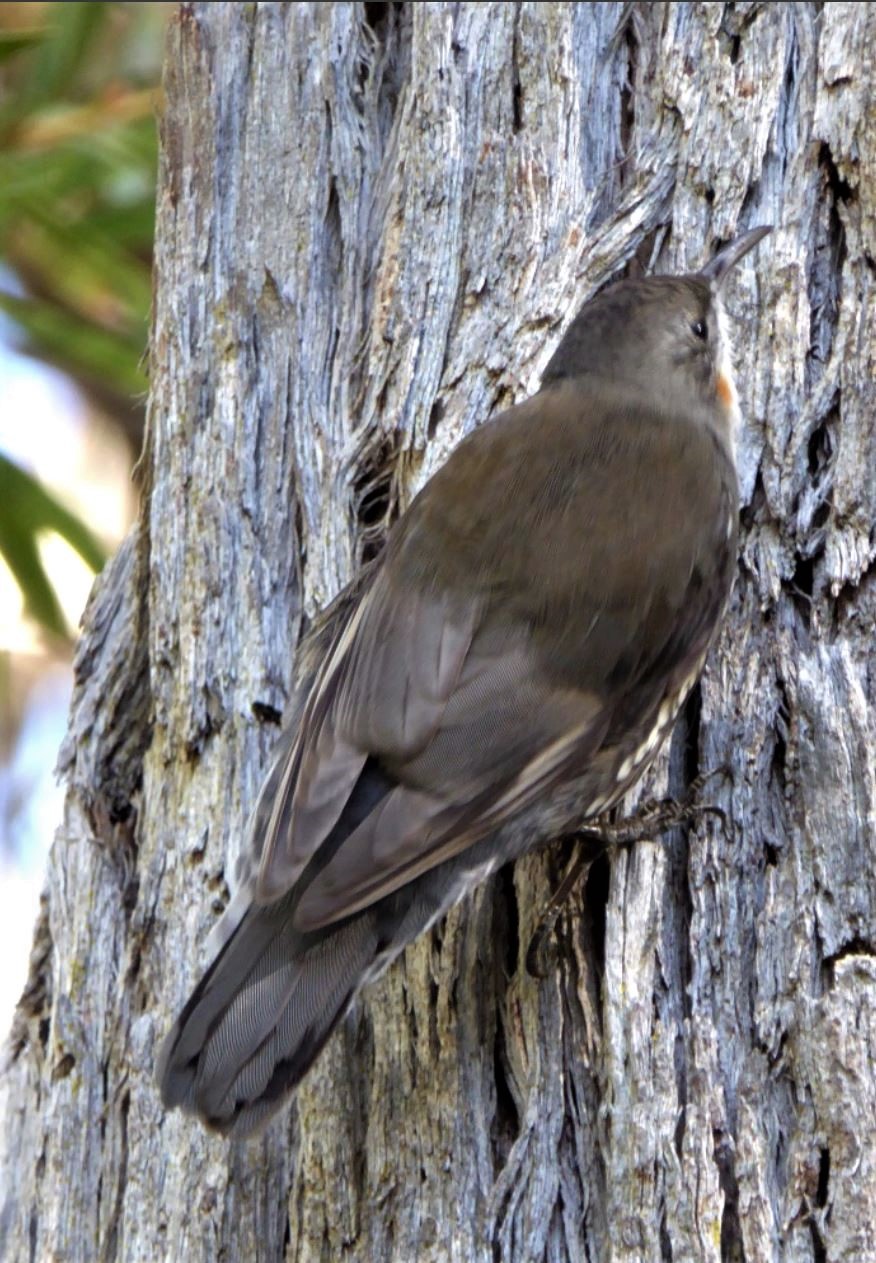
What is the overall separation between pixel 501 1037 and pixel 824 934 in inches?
22.0

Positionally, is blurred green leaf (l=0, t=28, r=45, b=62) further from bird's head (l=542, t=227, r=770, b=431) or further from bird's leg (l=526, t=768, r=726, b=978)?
bird's leg (l=526, t=768, r=726, b=978)

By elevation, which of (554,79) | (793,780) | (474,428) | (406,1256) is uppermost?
(554,79)

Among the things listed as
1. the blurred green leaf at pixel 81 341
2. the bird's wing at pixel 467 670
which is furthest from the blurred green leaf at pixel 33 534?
the bird's wing at pixel 467 670

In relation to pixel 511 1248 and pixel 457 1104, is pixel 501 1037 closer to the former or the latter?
pixel 457 1104

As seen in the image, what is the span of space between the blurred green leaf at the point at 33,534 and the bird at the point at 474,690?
1728 mm

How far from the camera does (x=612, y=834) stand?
2988 millimetres

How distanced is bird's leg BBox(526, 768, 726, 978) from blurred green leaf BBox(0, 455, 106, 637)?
227 cm

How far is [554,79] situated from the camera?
3.63m

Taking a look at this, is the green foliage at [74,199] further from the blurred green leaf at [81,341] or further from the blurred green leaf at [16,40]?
the blurred green leaf at [16,40]

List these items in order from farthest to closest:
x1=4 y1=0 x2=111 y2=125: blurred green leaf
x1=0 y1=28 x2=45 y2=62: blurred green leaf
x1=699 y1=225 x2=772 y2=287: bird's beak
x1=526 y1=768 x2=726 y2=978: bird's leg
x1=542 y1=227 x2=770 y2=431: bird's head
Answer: x1=4 y1=0 x2=111 y2=125: blurred green leaf < x1=0 y1=28 x2=45 y2=62: blurred green leaf < x1=542 y1=227 x2=770 y2=431: bird's head < x1=699 y1=225 x2=772 y2=287: bird's beak < x1=526 y1=768 x2=726 y2=978: bird's leg

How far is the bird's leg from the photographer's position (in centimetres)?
292

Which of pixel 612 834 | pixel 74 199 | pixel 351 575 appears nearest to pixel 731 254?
pixel 351 575

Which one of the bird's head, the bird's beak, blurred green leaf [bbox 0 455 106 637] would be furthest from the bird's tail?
blurred green leaf [bbox 0 455 106 637]

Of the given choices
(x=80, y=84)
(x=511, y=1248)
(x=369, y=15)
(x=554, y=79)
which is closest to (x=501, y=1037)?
(x=511, y=1248)
